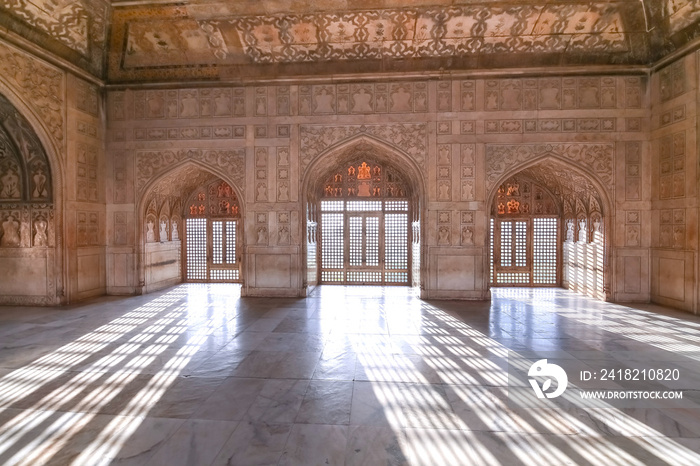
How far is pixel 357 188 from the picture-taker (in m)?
10.6

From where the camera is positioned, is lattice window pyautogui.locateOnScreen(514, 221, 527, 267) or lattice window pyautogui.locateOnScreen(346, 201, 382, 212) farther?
lattice window pyautogui.locateOnScreen(346, 201, 382, 212)

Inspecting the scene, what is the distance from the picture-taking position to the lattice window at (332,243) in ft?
35.3

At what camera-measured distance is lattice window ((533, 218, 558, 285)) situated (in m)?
10.4

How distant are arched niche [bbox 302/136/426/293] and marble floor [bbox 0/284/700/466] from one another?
10.3 feet

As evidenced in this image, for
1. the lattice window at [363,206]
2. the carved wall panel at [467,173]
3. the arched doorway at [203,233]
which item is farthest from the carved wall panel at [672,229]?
the arched doorway at [203,233]

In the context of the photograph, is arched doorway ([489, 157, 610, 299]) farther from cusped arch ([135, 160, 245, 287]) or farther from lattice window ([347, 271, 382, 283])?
cusped arch ([135, 160, 245, 287])

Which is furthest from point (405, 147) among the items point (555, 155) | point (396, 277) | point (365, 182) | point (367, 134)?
point (396, 277)

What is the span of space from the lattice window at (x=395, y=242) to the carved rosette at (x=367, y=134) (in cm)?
249

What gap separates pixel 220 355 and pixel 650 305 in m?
8.68

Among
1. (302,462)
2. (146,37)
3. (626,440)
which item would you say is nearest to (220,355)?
(302,462)

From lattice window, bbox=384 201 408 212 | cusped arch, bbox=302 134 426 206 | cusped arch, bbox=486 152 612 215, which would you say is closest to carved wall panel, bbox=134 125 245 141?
cusped arch, bbox=302 134 426 206

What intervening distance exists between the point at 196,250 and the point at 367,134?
6.38 m

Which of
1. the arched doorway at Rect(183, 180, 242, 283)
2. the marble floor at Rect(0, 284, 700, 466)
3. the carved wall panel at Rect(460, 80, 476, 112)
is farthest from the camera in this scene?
the arched doorway at Rect(183, 180, 242, 283)

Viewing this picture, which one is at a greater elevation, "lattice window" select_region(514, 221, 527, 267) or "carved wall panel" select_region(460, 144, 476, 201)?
"carved wall panel" select_region(460, 144, 476, 201)
